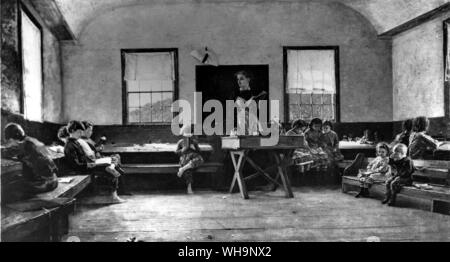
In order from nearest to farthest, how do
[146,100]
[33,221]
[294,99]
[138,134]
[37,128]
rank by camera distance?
1. [33,221]
2. [37,128]
3. [138,134]
4. [146,100]
5. [294,99]

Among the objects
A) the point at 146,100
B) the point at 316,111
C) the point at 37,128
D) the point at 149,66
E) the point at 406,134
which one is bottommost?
the point at 406,134

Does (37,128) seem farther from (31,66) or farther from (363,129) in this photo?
(363,129)

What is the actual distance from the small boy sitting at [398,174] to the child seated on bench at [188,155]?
294cm

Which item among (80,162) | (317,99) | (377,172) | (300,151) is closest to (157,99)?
(80,162)

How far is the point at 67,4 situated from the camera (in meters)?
5.55

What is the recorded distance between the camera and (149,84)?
634cm

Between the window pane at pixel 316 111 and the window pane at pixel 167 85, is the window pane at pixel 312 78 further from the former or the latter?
the window pane at pixel 167 85

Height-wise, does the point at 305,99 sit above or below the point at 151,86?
below

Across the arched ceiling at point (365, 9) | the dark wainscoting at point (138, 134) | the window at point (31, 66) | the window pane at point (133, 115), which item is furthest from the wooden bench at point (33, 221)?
the arched ceiling at point (365, 9)

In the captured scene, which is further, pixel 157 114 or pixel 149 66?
pixel 149 66

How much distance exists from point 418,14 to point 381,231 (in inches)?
175

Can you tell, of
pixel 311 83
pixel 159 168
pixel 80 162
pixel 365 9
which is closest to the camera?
pixel 80 162

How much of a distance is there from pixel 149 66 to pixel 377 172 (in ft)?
14.8

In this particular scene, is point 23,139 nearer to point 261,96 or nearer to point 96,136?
point 96,136
